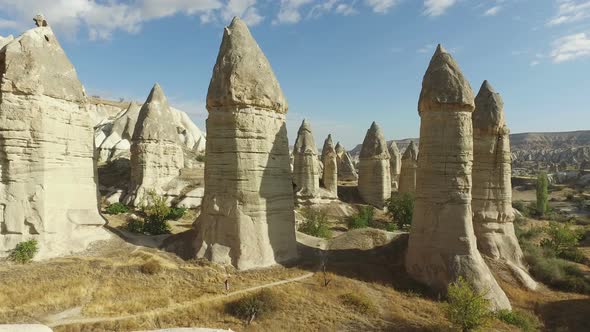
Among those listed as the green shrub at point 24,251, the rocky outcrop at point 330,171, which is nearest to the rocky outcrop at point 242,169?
the green shrub at point 24,251

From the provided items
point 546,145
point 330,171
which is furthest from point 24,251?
point 546,145

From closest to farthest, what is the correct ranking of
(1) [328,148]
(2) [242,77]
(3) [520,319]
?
(3) [520,319] → (2) [242,77] → (1) [328,148]

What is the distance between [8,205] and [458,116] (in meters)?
16.5

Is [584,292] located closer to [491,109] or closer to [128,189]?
[491,109]

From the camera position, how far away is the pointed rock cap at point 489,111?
17641mm

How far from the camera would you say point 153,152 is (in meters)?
26.6

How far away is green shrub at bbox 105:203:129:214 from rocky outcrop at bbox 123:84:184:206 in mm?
1051

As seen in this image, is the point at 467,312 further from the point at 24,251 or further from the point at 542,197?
the point at 542,197

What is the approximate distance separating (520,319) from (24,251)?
16.7 meters

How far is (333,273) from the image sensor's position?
1481 cm

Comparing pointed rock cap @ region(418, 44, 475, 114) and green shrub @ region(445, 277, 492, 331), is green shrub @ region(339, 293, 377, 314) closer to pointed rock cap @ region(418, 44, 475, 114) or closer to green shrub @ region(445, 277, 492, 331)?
green shrub @ region(445, 277, 492, 331)

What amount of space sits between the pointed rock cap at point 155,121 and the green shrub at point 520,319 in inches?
902

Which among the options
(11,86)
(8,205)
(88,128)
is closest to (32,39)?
(11,86)

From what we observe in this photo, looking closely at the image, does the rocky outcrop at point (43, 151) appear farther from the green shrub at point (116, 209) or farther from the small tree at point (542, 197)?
the small tree at point (542, 197)
